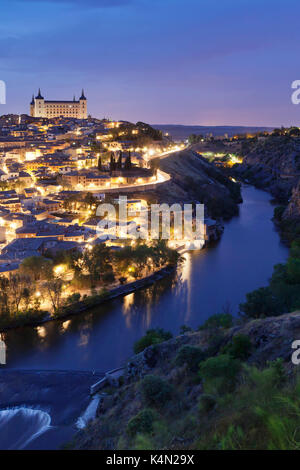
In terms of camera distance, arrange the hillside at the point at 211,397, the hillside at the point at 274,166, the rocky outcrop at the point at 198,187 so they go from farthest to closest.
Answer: the hillside at the point at 274,166
the rocky outcrop at the point at 198,187
the hillside at the point at 211,397

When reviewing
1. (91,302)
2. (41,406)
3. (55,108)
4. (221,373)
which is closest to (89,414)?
(41,406)

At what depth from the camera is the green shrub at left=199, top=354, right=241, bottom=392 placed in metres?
2.68

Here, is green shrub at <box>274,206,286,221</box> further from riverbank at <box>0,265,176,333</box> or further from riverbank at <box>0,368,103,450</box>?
riverbank at <box>0,368,103,450</box>

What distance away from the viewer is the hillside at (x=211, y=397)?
1.80 m

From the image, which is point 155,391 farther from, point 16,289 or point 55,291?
point 16,289

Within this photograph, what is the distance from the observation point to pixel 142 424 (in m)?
2.49

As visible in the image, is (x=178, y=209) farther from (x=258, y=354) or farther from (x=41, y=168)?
(x=258, y=354)

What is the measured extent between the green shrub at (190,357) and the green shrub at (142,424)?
0.84 meters

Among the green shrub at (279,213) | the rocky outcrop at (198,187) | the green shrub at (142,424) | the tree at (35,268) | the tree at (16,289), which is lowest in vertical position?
the tree at (16,289)

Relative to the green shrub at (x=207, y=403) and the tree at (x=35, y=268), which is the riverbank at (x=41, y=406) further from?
the tree at (x=35, y=268)

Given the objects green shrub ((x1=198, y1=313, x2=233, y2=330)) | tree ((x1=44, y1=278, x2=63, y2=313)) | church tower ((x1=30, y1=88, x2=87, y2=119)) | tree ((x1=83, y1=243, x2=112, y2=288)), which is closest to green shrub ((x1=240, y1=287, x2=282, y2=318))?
green shrub ((x1=198, y1=313, x2=233, y2=330))

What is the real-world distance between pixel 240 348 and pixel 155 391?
72cm

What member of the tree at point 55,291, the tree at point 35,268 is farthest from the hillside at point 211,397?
the tree at point 35,268

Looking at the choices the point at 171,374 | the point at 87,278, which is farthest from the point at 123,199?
the point at 171,374
